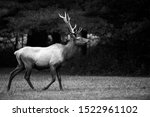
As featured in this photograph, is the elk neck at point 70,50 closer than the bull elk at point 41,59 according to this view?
No

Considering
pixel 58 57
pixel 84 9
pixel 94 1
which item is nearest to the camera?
pixel 58 57

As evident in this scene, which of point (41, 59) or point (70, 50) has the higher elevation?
point (70, 50)

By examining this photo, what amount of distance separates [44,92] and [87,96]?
1.89 meters

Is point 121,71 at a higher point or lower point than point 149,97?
lower

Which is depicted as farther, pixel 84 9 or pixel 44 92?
pixel 84 9

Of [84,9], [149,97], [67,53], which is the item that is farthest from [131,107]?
[84,9]

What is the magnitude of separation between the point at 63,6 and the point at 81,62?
3.32m

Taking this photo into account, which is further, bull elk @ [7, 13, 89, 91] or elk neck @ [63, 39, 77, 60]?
elk neck @ [63, 39, 77, 60]

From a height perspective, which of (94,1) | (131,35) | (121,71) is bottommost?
(121,71)

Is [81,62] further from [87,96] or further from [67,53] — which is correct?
[87,96]

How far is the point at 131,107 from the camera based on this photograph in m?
10.7

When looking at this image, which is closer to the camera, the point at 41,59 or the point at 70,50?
the point at 41,59

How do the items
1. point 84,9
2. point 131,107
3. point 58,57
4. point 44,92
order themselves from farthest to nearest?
point 84,9 < point 58,57 < point 44,92 < point 131,107

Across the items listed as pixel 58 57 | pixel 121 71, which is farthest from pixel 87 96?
pixel 121 71
